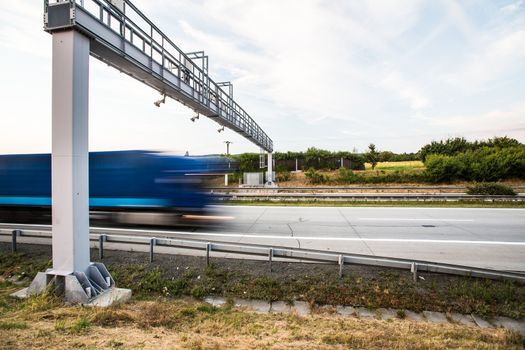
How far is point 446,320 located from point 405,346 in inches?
60.3

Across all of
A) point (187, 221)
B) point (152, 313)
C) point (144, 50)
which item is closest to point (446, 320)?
point (152, 313)

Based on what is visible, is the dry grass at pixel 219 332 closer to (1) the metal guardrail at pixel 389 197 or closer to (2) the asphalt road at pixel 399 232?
(2) the asphalt road at pixel 399 232

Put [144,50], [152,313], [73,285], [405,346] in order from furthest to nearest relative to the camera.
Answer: [144,50] < [73,285] < [152,313] < [405,346]

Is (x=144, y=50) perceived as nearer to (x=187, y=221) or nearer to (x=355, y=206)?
(x=187, y=221)

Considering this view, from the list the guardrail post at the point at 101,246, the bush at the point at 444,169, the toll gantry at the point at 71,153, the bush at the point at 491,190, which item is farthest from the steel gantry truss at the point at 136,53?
the bush at the point at 444,169

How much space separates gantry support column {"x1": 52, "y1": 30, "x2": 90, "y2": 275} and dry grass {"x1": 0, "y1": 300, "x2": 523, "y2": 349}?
996 millimetres

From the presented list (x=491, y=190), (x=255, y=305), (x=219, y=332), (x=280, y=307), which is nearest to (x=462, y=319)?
(x=280, y=307)

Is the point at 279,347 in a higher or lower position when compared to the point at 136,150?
lower

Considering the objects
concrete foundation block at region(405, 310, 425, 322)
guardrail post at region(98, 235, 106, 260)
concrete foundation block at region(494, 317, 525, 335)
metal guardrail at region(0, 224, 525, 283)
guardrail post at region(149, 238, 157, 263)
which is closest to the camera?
concrete foundation block at region(494, 317, 525, 335)

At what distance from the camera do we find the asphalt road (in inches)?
321

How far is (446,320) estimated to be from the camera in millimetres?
4590

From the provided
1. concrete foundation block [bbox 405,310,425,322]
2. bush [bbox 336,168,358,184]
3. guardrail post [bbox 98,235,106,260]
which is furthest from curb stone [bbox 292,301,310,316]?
bush [bbox 336,168,358,184]

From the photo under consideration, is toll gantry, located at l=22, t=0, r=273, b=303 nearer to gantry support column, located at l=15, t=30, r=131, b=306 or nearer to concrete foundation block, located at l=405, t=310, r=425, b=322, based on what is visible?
gantry support column, located at l=15, t=30, r=131, b=306

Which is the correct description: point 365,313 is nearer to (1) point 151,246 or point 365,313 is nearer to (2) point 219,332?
(2) point 219,332
